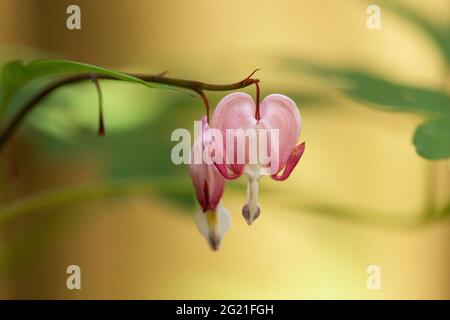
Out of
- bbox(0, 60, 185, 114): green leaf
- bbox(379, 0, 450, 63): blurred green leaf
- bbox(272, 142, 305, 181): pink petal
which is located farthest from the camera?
bbox(379, 0, 450, 63): blurred green leaf

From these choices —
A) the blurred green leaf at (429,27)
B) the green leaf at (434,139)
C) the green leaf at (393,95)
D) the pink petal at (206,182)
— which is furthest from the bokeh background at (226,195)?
the green leaf at (434,139)

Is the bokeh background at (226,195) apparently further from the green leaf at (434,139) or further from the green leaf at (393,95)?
the green leaf at (434,139)

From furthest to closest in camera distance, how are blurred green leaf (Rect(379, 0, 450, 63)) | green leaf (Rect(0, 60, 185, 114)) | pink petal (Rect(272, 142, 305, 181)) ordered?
blurred green leaf (Rect(379, 0, 450, 63))
pink petal (Rect(272, 142, 305, 181))
green leaf (Rect(0, 60, 185, 114))

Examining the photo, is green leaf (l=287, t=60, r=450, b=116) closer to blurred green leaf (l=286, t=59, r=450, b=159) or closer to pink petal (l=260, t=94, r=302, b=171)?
blurred green leaf (l=286, t=59, r=450, b=159)

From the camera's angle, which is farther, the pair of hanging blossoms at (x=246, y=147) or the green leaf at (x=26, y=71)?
the pair of hanging blossoms at (x=246, y=147)

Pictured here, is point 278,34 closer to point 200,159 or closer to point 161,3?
point 161,3

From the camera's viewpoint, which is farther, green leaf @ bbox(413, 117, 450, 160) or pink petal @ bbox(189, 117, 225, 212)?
pink petal @ bbox(189, 117, 225, 212)

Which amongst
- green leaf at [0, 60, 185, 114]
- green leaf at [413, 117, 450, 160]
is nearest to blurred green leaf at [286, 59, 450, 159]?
green leaf at [413, 117, 450, 160]
